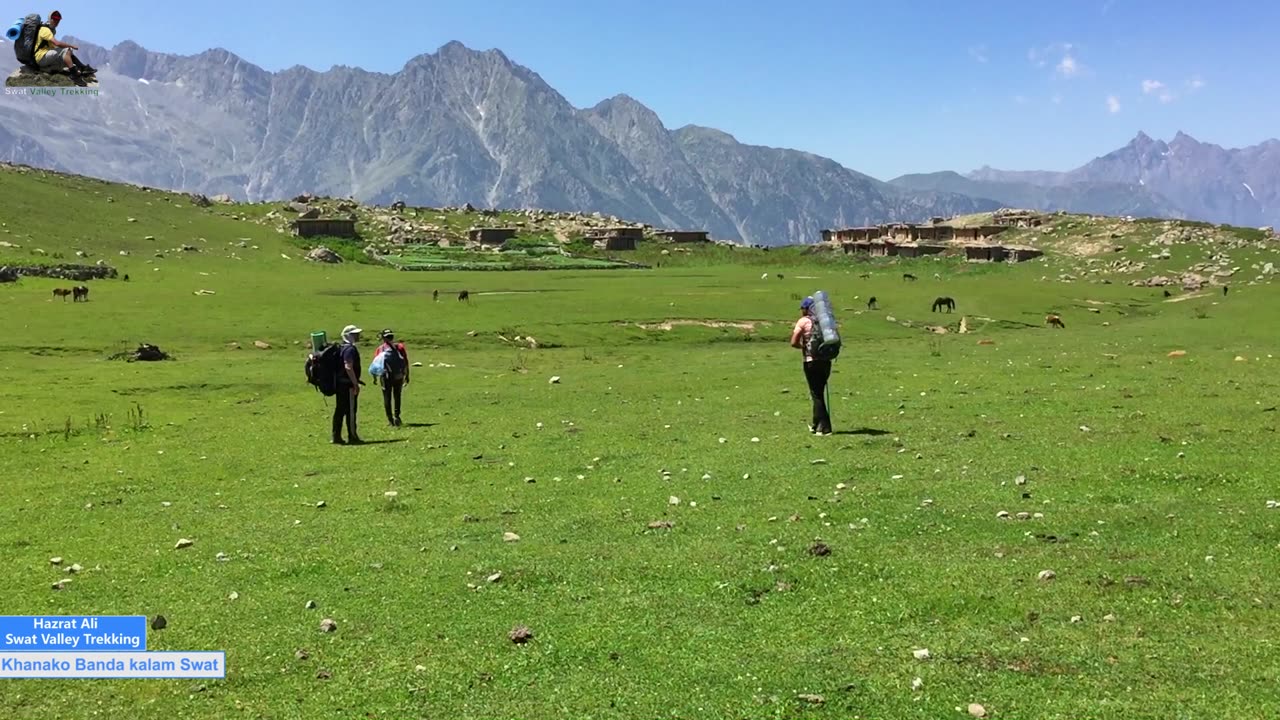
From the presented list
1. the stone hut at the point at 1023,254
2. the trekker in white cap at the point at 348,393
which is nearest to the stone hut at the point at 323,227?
the stone hut at the point at 1023,254

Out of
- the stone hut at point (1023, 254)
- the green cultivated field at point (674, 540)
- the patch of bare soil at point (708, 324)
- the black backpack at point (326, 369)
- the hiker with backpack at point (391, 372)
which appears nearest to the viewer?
the green cultivated field at point (674, 540)

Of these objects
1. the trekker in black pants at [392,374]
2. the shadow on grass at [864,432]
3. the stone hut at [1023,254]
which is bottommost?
the shadow on grass at [864,432]

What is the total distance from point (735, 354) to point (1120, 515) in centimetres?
3682

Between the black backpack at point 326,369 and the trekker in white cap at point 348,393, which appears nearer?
the black backpack at point 326,369

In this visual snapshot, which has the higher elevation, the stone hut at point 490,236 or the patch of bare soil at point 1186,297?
the stone hut at point 490,236

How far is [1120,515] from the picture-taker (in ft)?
49.1

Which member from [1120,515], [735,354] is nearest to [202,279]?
[735,354]

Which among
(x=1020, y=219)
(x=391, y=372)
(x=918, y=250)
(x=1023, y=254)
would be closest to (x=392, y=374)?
(x=391, y=372)

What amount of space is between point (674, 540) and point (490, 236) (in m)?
171

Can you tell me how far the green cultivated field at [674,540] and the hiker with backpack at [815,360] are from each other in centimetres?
120

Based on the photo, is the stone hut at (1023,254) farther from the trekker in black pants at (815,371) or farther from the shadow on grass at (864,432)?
the trekker in black pants at (815,371)

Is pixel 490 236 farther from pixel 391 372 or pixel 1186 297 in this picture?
pixel 391 372

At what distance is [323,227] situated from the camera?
163375mm

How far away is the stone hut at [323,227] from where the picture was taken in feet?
528
